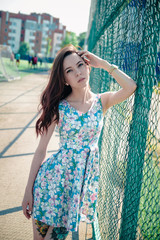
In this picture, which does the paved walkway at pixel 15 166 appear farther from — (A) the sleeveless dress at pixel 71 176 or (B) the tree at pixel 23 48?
(B) the tree at pixel 23 48

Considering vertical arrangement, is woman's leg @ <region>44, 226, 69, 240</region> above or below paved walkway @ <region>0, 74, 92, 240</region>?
above

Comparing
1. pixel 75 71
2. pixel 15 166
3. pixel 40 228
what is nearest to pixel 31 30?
pixel 15 166

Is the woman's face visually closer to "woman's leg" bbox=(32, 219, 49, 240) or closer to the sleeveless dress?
the sleeveless dress

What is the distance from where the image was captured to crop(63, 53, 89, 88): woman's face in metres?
1.75

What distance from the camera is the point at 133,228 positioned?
1343 mm

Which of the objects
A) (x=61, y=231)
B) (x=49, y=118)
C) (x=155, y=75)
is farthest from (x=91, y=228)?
(x=155, y=75)

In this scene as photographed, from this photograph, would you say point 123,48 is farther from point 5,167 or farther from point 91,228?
point 5,167

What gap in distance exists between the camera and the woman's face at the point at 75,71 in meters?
1.75

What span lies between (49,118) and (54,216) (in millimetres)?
695

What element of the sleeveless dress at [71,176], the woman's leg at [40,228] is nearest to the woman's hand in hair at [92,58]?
the sleeveless dress at [71,176]

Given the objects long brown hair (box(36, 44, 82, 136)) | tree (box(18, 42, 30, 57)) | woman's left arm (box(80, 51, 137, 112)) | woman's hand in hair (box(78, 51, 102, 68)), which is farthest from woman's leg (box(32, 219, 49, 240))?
tree (box(18, 42, 30, 57))

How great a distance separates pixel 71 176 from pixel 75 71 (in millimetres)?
758

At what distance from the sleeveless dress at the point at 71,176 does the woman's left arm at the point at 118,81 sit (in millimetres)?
141

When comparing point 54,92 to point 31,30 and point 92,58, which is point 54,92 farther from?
point 31,30
